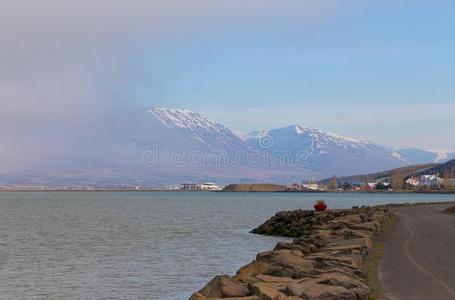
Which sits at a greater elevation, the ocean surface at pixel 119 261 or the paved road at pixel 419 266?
the paved road at pixel 419 266

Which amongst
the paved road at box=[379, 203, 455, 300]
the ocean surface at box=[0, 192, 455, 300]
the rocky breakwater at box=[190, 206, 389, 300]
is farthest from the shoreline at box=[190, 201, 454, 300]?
the ocean surface at box=[0, 192, 455, 300]

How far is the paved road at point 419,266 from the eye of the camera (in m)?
15.4

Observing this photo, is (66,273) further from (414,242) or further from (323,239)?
(414,242)

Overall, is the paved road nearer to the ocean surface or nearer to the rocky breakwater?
the rocky breakwater

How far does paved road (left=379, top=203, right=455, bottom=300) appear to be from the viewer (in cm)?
1541

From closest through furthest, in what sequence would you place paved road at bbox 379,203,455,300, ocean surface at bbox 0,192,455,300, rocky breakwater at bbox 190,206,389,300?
1. rocky breakwater at bbox 190,206,389,300
2. paved road at bbox 379,203,455,300
3. ocean surface at bbox 0,192,455,300

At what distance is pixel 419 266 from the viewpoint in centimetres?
1967

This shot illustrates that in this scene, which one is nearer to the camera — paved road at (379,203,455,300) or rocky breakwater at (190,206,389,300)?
rocky breakwater at (190,206,389,300)

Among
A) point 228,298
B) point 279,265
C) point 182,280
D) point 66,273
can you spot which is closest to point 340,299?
point 228,298

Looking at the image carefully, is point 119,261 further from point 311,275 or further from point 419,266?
point 311,275

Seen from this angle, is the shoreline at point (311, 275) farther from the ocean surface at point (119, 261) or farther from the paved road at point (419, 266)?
the ocean surface at point (119, 261)

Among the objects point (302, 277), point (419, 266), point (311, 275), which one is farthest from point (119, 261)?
point (311, 275)

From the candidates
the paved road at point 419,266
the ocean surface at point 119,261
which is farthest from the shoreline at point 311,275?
the ocean surface at point 119,261

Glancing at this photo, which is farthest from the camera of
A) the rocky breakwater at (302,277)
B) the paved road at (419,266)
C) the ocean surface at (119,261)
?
the ocean surface at (119,261)
